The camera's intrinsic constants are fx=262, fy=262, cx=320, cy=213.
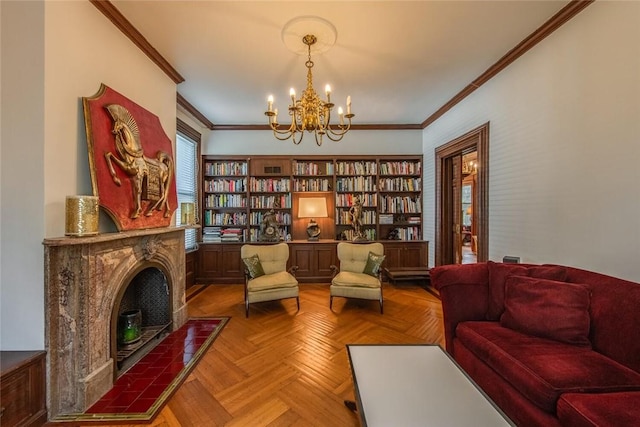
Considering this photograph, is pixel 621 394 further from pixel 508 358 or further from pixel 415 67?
pixel 415 67

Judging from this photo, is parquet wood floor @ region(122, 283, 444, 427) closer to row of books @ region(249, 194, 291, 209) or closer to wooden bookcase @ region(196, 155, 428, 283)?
wooden bookcase @ region(196, 155, 428, 283)

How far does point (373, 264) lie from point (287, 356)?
1680mm

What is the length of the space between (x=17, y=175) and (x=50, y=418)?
5.09 feet

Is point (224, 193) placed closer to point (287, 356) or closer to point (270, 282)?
point (270, 282)

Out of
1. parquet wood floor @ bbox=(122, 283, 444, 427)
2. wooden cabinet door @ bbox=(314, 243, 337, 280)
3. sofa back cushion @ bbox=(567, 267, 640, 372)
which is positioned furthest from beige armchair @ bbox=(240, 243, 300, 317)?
sofa back cushion @ bbox=(567, 267, 640, 372)

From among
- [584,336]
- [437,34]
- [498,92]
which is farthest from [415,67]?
[584,336]

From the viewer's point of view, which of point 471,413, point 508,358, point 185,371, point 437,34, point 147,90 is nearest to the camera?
point 471,413

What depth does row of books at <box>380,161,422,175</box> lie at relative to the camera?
5094 mm

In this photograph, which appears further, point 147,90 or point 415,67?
point 415,67

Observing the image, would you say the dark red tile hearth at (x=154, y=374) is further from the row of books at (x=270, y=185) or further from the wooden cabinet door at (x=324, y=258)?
the row of books at (x=270, y=185)

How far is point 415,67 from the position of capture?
3.07 m

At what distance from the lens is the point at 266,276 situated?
3.50 meters

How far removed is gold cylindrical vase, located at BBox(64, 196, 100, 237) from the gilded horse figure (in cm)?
39

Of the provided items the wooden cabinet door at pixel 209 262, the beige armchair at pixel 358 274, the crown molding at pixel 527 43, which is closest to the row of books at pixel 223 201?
the wooden cabinet door at pixel 209 262
